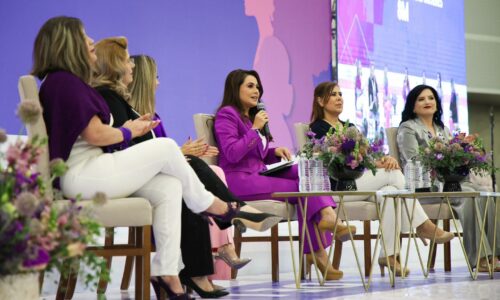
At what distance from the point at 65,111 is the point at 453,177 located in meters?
2.50

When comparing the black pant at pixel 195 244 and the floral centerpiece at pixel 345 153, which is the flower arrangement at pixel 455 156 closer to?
the floral centerpiece at pixel 345 153

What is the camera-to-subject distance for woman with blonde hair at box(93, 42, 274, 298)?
331 centimetres

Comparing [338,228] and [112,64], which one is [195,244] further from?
[338,228]

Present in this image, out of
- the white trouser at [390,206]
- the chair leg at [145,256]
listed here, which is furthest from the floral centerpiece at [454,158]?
the chair leg at [145,256]

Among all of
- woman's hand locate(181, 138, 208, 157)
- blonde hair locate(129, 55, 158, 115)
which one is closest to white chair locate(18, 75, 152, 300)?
woman's hand locate(181, 138, 208, 157)

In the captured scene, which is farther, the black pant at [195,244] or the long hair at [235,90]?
the long hair at [235,90]

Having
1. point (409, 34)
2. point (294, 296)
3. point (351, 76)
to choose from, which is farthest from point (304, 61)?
point (294, 296)

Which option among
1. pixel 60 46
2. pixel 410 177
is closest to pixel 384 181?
pixel 410 177

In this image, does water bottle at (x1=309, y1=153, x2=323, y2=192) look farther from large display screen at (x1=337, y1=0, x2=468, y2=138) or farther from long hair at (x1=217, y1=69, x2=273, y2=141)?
large display screen at (x1=337, y1=0, x2=468, y2=138)

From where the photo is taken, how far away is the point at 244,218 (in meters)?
3.31

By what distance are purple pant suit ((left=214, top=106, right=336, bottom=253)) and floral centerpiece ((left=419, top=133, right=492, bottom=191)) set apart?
65 centimetres

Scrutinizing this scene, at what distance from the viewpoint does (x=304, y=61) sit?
605 cm

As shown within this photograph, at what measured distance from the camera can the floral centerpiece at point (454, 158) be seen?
4457 mm

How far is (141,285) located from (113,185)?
1.43 feet
